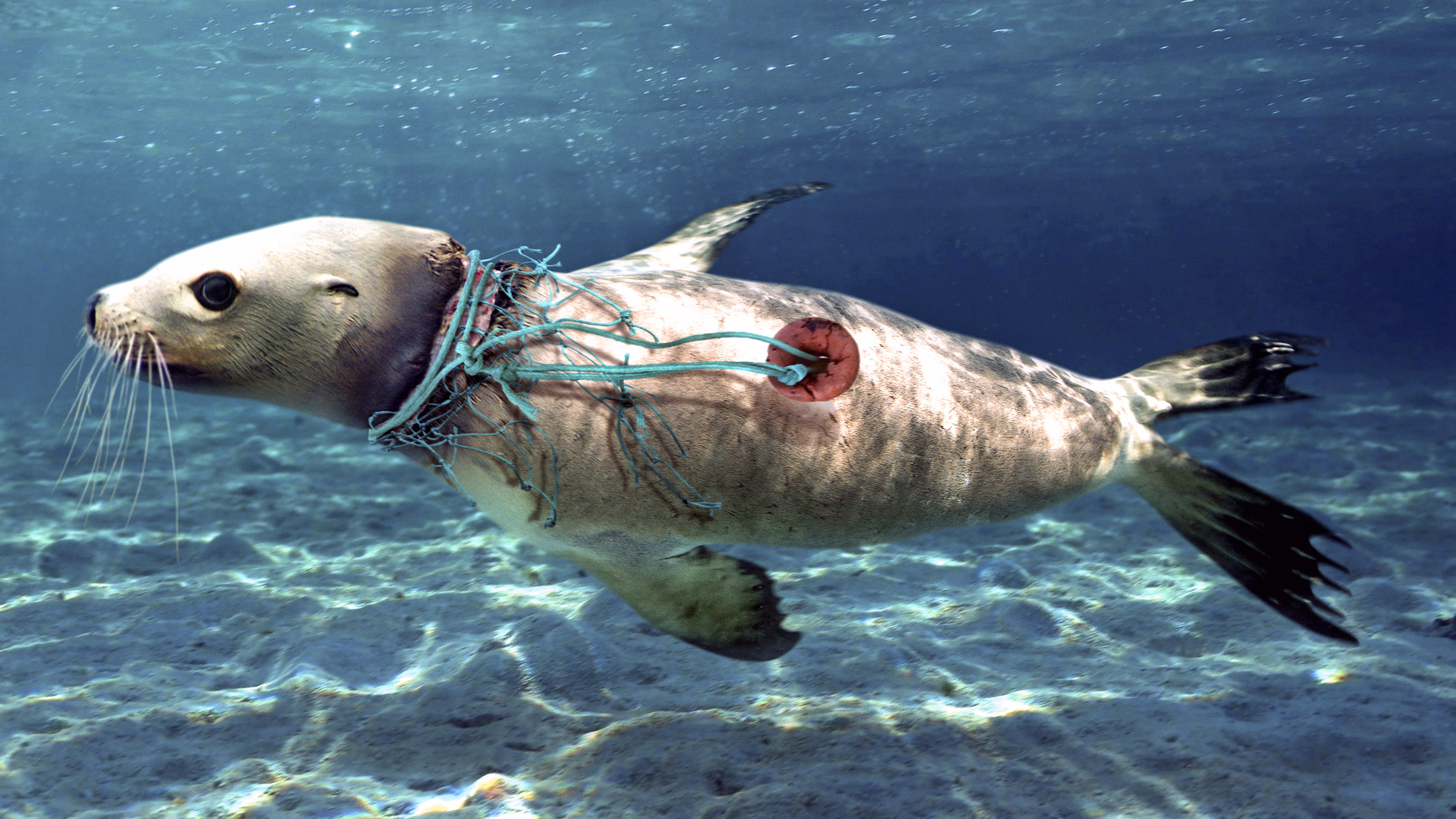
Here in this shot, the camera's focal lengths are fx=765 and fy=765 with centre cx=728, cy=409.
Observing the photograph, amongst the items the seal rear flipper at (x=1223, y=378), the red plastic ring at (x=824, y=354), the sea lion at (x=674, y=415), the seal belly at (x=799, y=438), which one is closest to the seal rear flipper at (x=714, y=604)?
the sea lion at (x=674, y=415)

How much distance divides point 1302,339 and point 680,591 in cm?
258

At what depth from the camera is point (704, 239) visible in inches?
133

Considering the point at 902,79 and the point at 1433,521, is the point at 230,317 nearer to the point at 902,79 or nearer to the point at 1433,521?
the point at 1433,521

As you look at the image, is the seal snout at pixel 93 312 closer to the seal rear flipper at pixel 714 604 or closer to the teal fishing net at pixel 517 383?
the teal fishing net at pixel 517 383

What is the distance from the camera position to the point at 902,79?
21328mm

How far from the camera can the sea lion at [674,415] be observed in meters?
1.82

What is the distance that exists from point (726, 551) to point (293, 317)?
5.29 meters

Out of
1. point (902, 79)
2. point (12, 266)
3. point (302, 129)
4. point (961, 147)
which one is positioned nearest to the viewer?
point (902, 79)

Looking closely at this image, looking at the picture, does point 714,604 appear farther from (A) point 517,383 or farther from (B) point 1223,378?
(B) point 1223,378

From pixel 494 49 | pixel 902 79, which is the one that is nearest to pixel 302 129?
pixel 494 49

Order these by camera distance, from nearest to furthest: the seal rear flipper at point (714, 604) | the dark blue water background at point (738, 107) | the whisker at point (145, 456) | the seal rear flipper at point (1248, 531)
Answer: the whisker at point (145, 456) < the seal rear flipper at point (714, 604) < the seal rear flipper at point (1248, 531) < the dark blue water background at point (738, 107)

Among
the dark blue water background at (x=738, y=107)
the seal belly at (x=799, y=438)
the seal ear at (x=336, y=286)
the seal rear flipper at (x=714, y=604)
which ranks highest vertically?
the dark blue water background at (x=738, y=107)

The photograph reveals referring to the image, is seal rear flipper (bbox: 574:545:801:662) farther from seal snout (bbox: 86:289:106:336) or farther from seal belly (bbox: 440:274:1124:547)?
seal snout (bbox: 86:289:106:336)

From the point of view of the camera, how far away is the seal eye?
176 centimetres
